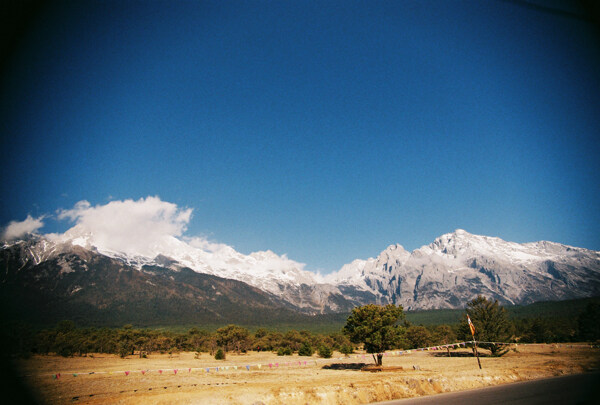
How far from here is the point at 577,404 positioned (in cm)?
1187

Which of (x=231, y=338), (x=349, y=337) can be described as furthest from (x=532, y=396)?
(x=231, y=338)

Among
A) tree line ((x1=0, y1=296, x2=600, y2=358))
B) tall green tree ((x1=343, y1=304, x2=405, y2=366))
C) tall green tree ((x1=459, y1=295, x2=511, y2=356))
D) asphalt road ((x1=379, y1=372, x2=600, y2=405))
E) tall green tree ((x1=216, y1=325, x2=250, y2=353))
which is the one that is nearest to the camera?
asphalt road ((x1=379, y1=372, x2=600, y2=405))

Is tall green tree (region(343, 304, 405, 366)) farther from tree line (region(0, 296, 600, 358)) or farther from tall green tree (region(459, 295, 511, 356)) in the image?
tall green tree (region(459, 295, 511, 356))

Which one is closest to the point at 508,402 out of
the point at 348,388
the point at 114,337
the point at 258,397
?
the point at 348,388

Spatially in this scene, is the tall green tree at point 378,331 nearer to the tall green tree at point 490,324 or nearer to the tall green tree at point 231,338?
the tall green tree at point 490,324

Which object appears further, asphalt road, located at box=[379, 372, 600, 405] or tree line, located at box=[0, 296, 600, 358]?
tree line, located at box=[0, 296, 600, 358]

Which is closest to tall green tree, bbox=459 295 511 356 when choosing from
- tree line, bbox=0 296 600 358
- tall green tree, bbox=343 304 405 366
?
tree line, bbox=0 296 600 358

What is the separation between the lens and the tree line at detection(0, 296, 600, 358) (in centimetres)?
3403

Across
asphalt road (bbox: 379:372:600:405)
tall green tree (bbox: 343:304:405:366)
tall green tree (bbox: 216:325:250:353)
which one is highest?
tall green tree (bbox: 343:304:405:366)

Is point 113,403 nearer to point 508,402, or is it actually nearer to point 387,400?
point 387,400

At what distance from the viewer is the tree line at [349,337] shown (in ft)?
112

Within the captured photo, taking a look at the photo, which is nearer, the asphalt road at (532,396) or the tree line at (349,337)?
the asphalt road at (532,396)

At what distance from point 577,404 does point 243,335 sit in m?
80.1

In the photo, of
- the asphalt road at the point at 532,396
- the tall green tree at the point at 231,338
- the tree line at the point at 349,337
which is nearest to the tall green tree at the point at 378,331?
the tree line at the point at 349,337
